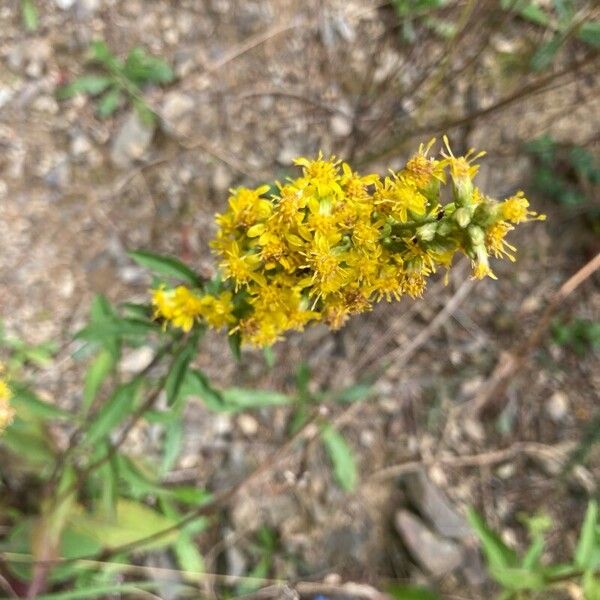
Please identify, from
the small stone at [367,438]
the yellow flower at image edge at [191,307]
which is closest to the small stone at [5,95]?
the yellow flower at image edge at [191,307]

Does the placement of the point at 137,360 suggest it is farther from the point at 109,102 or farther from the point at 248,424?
the point at 109,102

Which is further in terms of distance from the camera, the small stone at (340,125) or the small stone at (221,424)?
the small stone at (340,125)

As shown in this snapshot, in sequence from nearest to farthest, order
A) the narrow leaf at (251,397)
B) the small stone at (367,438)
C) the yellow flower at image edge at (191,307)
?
the yellow flower at image edge at (191,307) < the narrow leaf at (251,397) < the small stone at (367,438)

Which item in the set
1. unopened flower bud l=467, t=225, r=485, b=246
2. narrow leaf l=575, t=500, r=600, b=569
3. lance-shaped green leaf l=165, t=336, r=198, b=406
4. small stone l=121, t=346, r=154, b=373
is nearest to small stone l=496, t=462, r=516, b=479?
narrow leaf l=575, t=500, r=600, b=569

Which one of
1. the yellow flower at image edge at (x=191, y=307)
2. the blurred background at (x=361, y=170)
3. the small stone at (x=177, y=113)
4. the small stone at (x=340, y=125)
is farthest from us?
the small stone at (x=340, y=125)

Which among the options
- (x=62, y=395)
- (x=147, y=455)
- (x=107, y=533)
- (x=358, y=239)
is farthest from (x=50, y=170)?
(x=358, y=239)

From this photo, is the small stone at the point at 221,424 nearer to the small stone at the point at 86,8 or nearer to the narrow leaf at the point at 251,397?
the narrow leaf at the point at 251,397

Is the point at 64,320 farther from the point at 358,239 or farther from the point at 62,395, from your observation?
the point at 358,239
